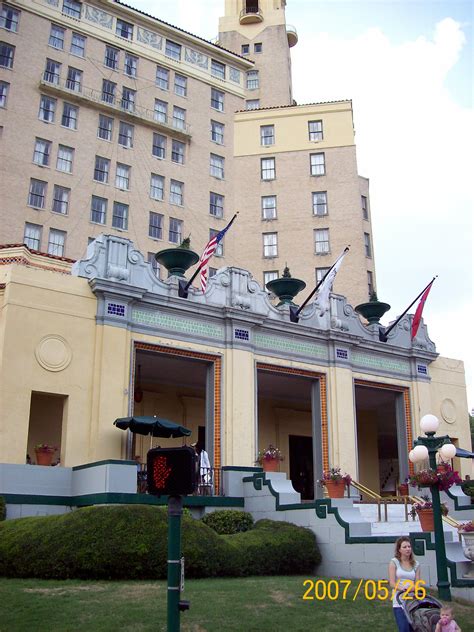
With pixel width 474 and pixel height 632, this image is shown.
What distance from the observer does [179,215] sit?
43.0m

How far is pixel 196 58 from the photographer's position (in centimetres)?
4788

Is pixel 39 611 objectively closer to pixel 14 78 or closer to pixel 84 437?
pixel 84 437

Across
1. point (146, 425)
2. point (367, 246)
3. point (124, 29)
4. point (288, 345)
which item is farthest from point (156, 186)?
point (146, 425)

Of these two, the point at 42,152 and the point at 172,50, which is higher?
the point at 172,50

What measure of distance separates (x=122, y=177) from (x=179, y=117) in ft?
22.8

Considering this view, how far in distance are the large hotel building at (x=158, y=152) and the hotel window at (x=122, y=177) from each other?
0.06 m

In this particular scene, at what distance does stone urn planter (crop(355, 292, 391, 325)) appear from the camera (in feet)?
93.5

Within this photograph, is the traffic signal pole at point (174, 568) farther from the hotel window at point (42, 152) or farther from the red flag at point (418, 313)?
the hotel window at point (42, 152)

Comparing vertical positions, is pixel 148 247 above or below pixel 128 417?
above

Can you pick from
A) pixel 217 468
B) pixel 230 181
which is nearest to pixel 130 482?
pixel 217 468

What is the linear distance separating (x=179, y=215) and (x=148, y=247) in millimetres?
3379

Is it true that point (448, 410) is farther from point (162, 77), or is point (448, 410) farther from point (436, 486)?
point (162, 77)

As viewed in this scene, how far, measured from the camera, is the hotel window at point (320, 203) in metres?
45.7

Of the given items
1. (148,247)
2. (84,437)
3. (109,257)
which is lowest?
(84,437)
